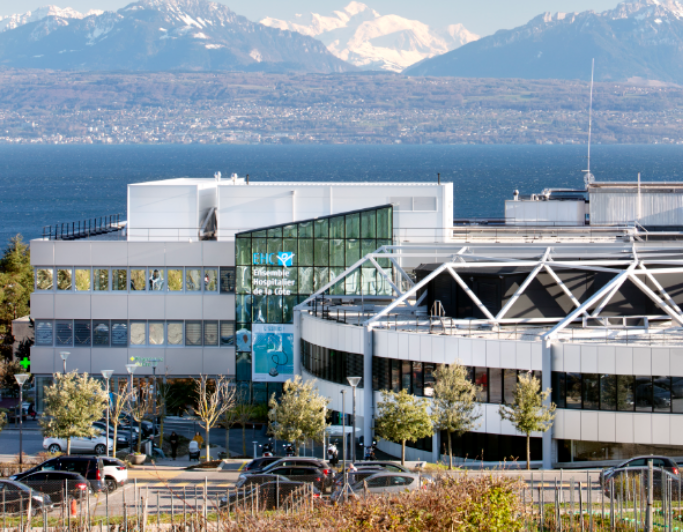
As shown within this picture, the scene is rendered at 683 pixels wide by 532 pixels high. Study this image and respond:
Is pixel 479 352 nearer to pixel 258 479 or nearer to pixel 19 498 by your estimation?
pixel 258 479

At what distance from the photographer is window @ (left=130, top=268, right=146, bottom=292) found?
189ft

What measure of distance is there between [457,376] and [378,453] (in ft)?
23.5

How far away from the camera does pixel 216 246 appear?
5684 cm

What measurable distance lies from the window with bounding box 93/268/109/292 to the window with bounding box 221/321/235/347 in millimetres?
7049

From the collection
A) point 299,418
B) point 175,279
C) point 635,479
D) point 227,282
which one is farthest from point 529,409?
point 175,279

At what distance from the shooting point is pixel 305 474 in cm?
3309

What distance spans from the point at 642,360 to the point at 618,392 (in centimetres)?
167

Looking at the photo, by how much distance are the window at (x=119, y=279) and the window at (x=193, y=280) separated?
351cm

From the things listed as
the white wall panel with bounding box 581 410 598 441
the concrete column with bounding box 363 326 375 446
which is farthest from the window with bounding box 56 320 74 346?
the white wall panel with bounding box 581 410 598 441

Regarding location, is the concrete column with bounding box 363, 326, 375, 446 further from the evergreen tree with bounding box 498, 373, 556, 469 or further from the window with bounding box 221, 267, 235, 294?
the window with bounding box 221, 267, 235, 294

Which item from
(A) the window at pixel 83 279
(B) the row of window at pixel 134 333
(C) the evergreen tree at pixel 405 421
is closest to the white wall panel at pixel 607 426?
(C) the evergreen tree at pixel 405 421

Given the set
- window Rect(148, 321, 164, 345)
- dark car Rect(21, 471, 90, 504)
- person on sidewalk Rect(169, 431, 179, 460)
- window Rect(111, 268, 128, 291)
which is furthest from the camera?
window Rect(148, 321, 164, 345)

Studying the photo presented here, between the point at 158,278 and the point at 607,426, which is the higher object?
the point at 158,278

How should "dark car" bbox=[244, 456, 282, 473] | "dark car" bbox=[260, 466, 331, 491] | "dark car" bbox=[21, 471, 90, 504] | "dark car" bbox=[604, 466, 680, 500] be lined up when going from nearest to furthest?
1. "dark car" bbox=[604, 466, 680, 500]
2. "dark car" bbox=[260, 466, 331, 491]
3. "dark car" bbox=[21, 471, 90, 504]
4. "dark car" bbox=[244, 456, 282, 473]
